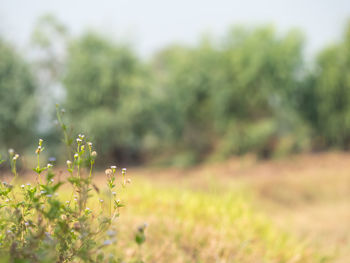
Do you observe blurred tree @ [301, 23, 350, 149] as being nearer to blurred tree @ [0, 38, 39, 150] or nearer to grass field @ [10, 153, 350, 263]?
grass field @ [10, 153, 350, 263]

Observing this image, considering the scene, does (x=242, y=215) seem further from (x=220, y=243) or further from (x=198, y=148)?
(x=198, y=148)

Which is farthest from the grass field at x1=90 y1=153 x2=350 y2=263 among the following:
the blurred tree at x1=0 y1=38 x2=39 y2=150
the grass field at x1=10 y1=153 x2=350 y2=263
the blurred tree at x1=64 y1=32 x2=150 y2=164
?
the blurred tree at x1=0 y1=38 x2=39 y2=150

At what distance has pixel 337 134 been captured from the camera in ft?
46.1

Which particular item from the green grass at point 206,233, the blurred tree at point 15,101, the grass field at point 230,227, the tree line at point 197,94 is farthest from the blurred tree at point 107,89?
the green grass at point 206,233

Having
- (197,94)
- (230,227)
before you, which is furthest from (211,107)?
(230,227)

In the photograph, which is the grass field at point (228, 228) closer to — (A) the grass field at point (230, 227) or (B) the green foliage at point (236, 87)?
(A) the grass field at point (230, 227)

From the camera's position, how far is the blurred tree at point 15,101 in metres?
10.9

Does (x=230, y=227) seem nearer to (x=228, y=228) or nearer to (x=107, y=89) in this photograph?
(x=228, y=228)

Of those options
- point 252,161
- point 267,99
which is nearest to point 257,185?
point 252,161

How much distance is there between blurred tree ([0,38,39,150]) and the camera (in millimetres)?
10891

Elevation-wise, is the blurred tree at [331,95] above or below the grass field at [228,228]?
above

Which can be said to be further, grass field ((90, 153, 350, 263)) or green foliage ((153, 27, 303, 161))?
green foliage ((153, 27, 303, 161))

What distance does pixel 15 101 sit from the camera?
1114 cm

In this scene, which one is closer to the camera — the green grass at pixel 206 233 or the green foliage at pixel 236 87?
the green grass at pixel 206 233
